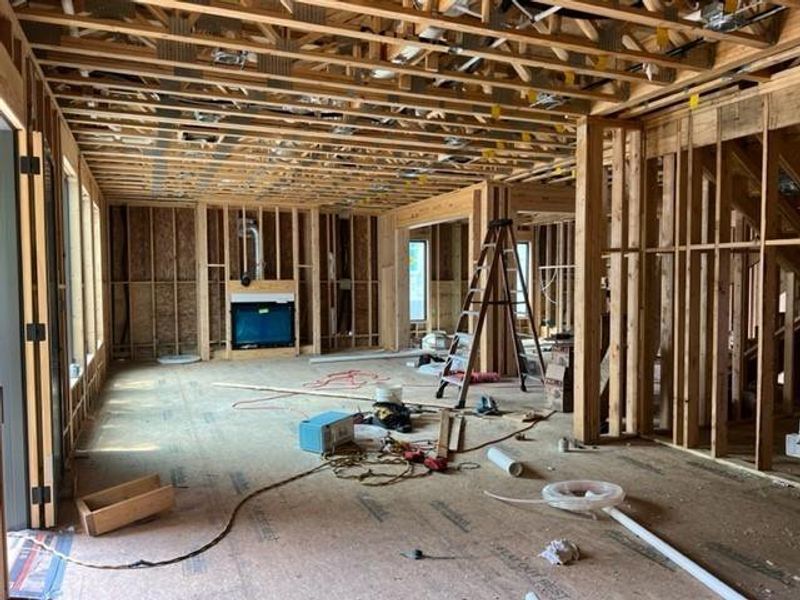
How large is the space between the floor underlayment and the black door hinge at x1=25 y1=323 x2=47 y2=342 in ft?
3.59

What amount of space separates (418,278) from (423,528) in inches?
426

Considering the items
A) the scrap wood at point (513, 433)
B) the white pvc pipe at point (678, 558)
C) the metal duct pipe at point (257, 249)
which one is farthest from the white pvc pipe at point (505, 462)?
the metal duct pipe at point (257, 249)

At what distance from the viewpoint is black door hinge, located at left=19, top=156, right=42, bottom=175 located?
324 centimetres

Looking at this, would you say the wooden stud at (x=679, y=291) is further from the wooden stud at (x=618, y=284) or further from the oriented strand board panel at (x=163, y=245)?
the oriented strand board panel at (x=163, y=245)

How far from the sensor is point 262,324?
35.3ft

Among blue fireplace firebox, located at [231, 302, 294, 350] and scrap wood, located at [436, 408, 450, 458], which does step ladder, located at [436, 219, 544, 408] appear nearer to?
scrap wood, located at [436, 408, 450, 458]

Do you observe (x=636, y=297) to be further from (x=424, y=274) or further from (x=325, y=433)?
(x=424, y=274)

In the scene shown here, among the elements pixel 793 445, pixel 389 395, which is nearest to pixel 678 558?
pixel 793 445

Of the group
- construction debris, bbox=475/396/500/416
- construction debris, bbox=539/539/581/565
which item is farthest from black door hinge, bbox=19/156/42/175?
construction debris, bbox=475/396/500/416

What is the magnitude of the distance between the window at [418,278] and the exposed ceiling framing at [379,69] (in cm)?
706

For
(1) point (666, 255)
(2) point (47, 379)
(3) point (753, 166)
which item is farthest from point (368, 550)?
(3) point (753, 166)

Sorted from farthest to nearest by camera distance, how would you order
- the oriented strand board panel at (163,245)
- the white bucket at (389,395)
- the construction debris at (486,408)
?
the oriented strand board panel at (163,245) → the construction debris at (486,408) → the white bucket at (389,395)

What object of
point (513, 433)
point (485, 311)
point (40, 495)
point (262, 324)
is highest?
point (485, 311)

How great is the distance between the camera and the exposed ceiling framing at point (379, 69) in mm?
3186
